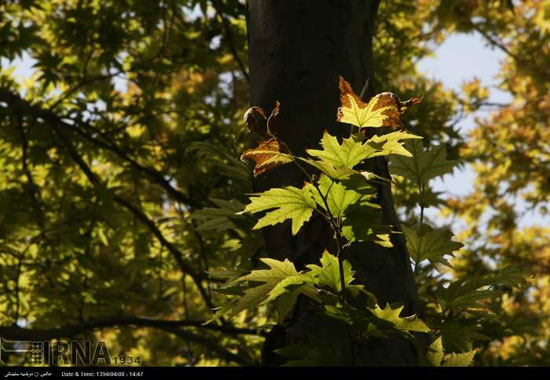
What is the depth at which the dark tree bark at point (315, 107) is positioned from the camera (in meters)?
1.19

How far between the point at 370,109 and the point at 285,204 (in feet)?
0.64

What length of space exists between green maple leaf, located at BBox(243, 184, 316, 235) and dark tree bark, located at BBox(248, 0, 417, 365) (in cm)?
21

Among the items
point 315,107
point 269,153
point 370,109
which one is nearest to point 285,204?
point 269,153

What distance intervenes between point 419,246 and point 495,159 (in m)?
5.91

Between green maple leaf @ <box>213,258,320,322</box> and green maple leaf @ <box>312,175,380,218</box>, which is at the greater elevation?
green maple leaf @ <box>312,175,380,218</box>

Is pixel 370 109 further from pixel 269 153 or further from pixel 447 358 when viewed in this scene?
pixel 447 358

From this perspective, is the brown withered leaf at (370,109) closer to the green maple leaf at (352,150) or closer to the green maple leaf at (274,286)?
the green maple leaf at (352,150)

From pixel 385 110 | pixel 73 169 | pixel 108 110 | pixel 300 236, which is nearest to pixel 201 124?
pixel 108 110

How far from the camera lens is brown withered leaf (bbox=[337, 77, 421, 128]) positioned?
→ 0.96 meters

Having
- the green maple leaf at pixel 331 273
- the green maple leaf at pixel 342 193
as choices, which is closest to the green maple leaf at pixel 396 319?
the green maple leaf at pixel 331 273

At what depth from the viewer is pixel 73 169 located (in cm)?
445

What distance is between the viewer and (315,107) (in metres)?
1.29

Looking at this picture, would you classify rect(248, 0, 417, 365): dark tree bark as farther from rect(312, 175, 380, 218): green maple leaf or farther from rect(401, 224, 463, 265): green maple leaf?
rect(312, 175, 380, 218): green maple leaf

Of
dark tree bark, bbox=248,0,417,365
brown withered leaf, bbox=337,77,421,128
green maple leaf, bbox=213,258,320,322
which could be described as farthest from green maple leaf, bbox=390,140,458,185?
green maple leaf, bbox=213,258,320,322
